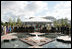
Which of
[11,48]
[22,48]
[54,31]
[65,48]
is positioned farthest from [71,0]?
[54,31]

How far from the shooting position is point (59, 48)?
6426 millimetres

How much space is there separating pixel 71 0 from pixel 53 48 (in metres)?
5.02

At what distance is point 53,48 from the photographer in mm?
6398

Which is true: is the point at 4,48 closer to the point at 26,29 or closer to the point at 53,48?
the point at 53,48

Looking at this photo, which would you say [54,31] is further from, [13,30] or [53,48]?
[53,48]

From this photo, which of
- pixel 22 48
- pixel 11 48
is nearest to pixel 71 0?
pixel 22 48

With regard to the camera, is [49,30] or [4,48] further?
[49,30]

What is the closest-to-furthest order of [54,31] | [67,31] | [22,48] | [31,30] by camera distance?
[22,48] < [67,31] < [54,31] < [31,30]

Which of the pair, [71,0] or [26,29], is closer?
[71,0]

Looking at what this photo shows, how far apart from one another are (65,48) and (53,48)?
0.85m

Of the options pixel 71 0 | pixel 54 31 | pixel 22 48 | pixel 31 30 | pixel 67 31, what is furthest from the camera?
pixel 31 30

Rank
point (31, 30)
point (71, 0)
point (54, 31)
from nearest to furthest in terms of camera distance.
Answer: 1. point (71, 0)
2. point (54, 31)
3. point (31, 30)

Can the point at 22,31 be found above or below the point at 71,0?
below

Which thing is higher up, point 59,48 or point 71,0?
point 71,0
